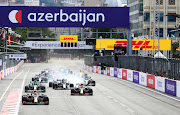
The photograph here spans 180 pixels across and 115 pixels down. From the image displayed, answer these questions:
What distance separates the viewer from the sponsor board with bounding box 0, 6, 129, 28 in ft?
160

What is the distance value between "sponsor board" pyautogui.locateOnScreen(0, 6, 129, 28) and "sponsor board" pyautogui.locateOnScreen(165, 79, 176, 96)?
22.2 m

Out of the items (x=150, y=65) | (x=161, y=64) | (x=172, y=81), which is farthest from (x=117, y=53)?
(x=172, y=81)

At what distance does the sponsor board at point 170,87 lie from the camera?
26.9 meters

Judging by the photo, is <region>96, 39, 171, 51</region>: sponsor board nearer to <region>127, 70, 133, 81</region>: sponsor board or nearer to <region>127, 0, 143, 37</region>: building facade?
<region>127, 70, 133, 81</region>: sponsor board

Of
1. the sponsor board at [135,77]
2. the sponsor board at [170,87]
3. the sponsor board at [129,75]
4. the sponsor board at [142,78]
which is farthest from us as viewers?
the sponsor board at [129,75]

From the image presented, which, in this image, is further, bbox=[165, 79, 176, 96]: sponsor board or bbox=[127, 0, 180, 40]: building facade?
bbox=[127, 0, 180, 40]: building facade

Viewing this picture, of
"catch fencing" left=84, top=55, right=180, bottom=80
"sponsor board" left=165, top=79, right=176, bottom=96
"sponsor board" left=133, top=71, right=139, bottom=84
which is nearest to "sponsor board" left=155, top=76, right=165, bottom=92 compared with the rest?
"catch fencing" left=84, top=55, right=180, bottom=80

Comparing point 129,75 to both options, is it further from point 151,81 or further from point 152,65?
point 151,81

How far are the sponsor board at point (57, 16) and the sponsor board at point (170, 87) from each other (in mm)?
22220

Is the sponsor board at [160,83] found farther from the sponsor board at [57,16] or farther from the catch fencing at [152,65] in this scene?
the sponsor board at [57,16]

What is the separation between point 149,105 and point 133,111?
294 cm

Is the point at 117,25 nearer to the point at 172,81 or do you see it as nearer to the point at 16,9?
the point at 16,9

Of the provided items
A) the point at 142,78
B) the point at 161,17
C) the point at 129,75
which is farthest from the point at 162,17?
the point at 142,78

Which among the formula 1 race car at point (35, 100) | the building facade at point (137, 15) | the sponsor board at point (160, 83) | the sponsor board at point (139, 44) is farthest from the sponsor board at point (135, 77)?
the building facade at point (137, 15)
